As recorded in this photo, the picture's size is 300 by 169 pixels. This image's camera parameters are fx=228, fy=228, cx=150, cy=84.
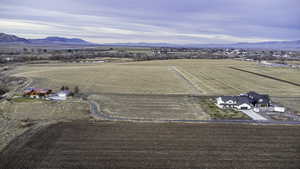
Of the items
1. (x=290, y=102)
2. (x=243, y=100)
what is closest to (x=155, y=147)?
(x=243, y=100)

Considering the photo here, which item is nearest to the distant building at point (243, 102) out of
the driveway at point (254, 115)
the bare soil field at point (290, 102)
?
the driveway at point (254, 115)

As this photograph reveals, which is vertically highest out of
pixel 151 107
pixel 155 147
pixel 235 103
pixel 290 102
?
pixel 235 103

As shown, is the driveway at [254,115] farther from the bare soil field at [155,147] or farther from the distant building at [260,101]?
the bare soil field at [155,147]

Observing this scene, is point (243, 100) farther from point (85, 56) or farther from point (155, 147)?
point (85, 56)

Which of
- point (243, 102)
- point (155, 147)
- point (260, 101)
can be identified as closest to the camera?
point (155, 147)

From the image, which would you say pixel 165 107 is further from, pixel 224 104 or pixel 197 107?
pixel 224 104

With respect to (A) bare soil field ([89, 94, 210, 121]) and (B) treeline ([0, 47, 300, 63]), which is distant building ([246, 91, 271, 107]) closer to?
→ (A) bare soil field ([89, 94, 210, 121])
